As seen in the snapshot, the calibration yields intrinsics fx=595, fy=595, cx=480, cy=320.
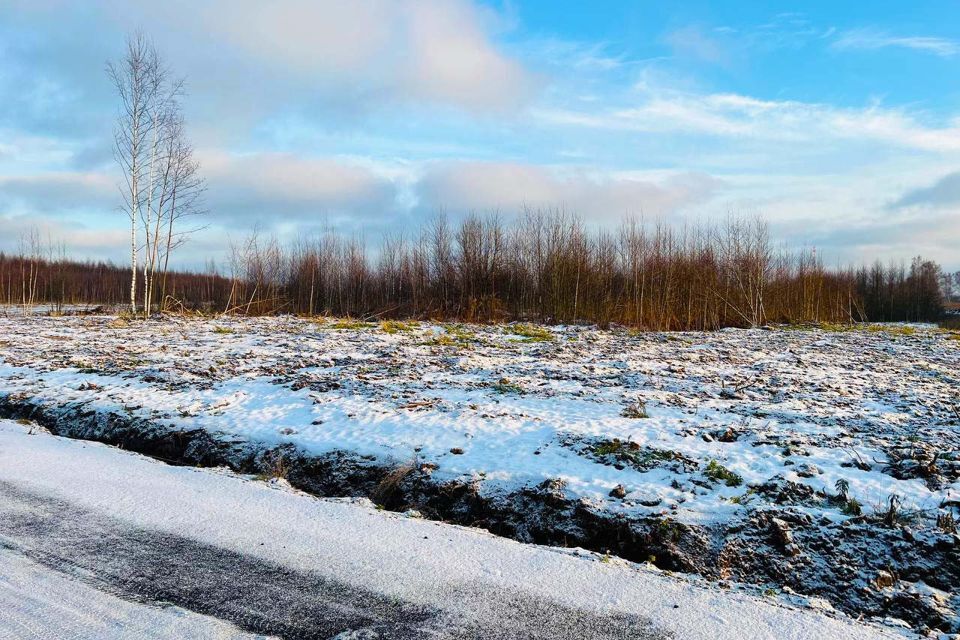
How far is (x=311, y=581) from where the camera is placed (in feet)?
9.81

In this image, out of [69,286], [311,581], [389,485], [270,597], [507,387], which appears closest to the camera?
[270,597]

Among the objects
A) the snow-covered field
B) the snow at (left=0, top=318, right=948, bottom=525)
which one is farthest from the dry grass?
the snow at (left=0, top=318, right=948, bottom=525)

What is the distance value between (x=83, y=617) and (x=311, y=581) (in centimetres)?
96

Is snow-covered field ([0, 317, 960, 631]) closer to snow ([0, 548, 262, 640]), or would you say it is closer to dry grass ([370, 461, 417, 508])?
dry grass ([370, 461, 417, 508])

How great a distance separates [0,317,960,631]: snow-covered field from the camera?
3.43 m

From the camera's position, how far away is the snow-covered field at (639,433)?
343cm

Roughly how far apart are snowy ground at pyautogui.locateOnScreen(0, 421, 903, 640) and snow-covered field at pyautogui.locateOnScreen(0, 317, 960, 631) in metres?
0.52

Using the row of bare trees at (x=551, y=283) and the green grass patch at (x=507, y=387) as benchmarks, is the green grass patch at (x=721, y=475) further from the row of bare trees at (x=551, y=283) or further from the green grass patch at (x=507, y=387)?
the row of bare trees at (x=551, y=283)

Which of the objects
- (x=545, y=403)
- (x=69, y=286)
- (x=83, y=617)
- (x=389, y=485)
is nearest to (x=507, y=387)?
(x=545, y=403)

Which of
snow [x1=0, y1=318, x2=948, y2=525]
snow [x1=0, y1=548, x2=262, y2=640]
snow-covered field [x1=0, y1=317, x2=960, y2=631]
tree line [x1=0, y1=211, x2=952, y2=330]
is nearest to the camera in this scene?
snow [x1=0, y1=548, x2=262, y2=640]

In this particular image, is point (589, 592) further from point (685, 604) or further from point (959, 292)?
point (959, 292)

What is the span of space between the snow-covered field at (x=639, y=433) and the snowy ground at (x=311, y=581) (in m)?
0.52

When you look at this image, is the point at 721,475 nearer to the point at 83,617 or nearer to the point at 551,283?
the point at 83,617

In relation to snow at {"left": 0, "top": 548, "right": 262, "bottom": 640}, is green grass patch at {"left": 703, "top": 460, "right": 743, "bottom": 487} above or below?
above
